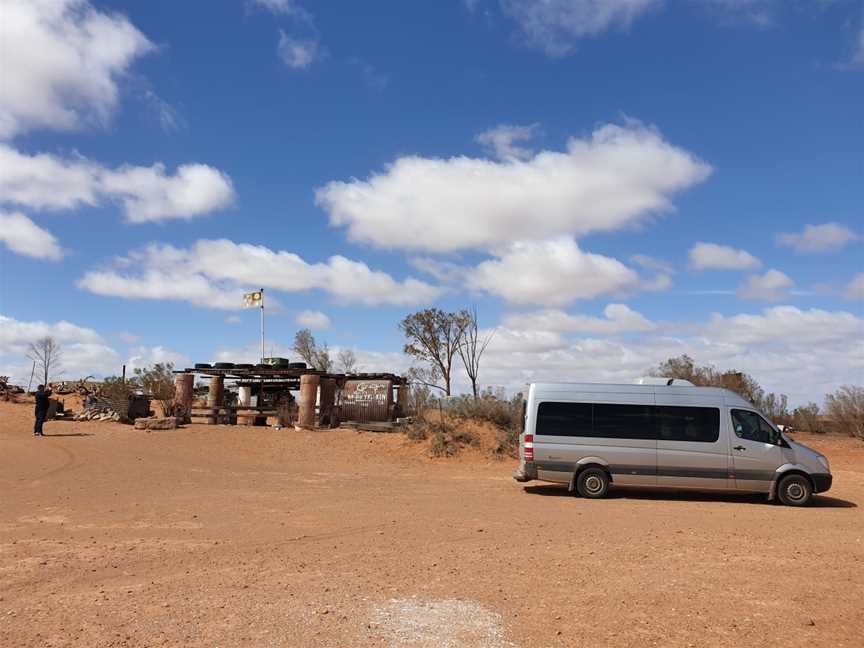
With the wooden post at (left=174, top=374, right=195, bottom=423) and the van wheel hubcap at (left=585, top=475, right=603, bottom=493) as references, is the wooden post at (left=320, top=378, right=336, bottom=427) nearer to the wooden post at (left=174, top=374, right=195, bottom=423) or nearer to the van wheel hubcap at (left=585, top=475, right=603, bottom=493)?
the wooden post at (left=174, top=374, right=195, bottom=423)

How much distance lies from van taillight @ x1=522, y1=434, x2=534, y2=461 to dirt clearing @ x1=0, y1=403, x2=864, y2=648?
834 mm

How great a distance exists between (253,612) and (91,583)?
216 centimetres

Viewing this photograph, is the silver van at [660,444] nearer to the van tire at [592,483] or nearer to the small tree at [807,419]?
the van tire at [592,483]

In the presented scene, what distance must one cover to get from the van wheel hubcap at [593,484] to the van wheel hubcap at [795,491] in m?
3.71

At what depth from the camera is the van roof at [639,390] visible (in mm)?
14500

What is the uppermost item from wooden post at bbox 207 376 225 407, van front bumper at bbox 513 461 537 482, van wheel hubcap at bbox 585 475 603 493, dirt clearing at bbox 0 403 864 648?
wooden post at bbox 207 376 225 407

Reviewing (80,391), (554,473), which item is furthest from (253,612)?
(80,391)

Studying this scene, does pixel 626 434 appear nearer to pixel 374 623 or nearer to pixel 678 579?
pixel 678 579

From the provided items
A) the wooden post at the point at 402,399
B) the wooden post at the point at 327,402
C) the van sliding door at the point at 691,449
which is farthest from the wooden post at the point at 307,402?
the van sliding door at the point at 691,449

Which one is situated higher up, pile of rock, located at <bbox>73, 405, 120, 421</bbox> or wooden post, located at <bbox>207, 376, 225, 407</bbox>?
wooden post, located at <bbox>207, 376, 225, 407</bbox>

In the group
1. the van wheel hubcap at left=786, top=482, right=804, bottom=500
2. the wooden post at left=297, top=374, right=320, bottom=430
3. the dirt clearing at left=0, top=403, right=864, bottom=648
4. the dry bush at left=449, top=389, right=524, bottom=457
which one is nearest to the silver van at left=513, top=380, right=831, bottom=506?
the van wheel hubcap at left=786, top=482, right=804, bottom=500

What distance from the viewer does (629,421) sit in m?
14.6

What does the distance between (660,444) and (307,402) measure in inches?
679

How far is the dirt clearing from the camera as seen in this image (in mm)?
5766
